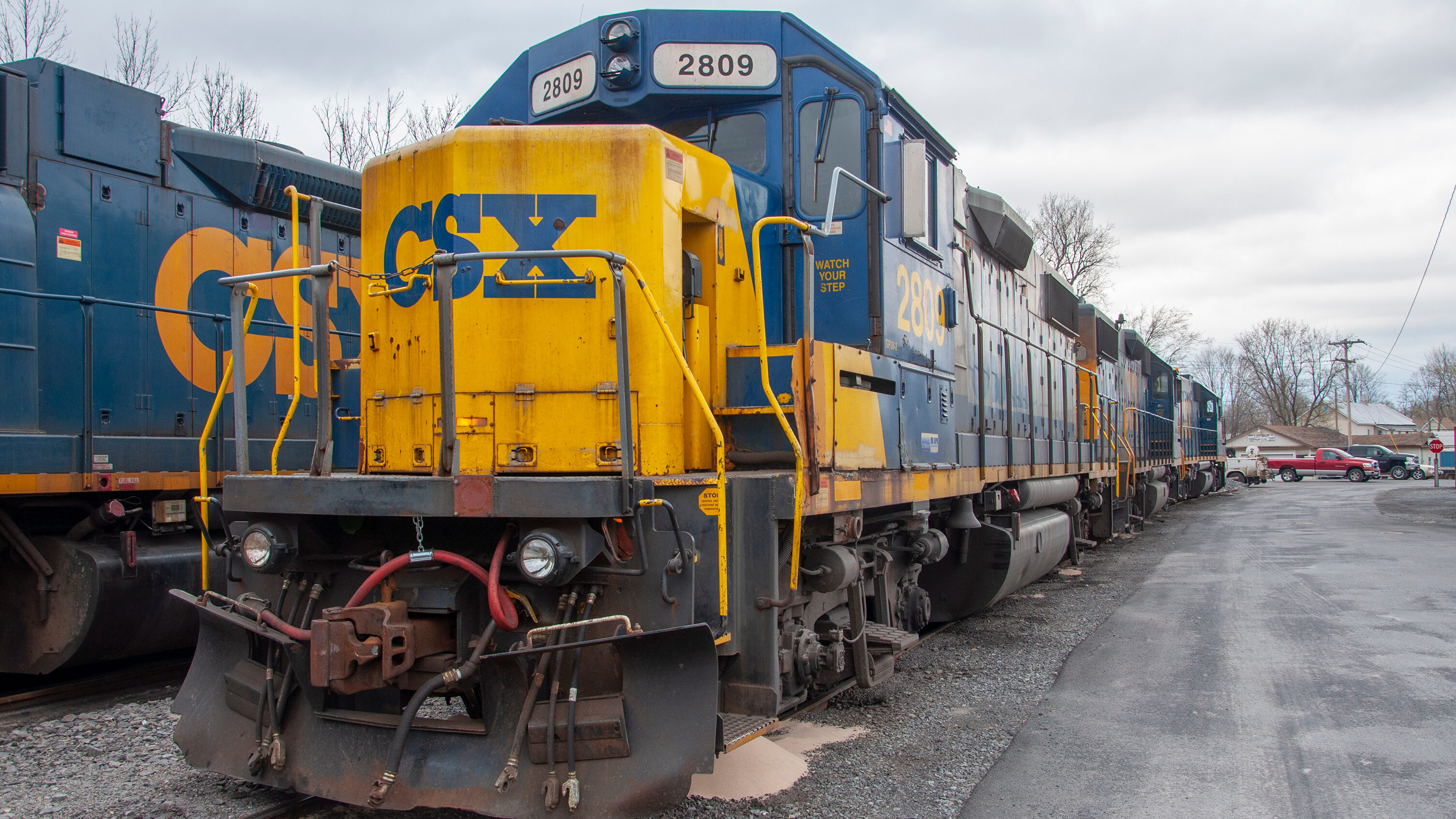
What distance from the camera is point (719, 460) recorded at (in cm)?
331

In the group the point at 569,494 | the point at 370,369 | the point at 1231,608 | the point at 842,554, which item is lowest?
the point at 1231,608

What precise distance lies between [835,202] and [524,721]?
277 centimetres

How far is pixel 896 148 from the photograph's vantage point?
15.3 ft

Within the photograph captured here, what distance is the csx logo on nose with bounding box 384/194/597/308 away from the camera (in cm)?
374

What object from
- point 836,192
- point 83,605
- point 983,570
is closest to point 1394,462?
point 983,570

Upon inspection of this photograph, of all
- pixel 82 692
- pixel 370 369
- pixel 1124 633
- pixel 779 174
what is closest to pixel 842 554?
pixel 779 174

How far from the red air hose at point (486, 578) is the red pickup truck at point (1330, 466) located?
1880 inches

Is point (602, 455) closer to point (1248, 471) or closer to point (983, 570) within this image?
point (983, 570)

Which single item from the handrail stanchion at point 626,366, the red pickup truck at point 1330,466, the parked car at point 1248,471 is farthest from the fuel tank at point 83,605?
the red pickup truck at point 1330,466

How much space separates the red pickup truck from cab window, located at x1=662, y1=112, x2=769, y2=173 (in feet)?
152

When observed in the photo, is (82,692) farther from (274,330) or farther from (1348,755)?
(1348,755)

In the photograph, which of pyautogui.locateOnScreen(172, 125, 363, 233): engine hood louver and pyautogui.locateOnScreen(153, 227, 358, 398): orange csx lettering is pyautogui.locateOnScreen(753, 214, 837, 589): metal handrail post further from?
pyautogui.locateOnScreen(172, 125, 363, 233): engine hood louver

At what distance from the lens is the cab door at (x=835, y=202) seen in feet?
15.2

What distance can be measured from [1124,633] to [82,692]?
6.97m
